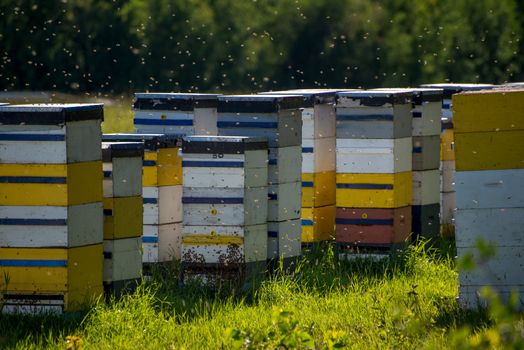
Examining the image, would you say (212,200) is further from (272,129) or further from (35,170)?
(35,170)

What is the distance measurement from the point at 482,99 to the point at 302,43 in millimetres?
36827

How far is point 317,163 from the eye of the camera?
9930 mm

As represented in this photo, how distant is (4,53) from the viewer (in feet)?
129

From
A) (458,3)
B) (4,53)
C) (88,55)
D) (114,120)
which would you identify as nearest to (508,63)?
(458,3)

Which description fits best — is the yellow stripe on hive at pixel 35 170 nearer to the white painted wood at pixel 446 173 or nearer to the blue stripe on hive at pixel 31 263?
the blue stripe on hive at pixel 31 263

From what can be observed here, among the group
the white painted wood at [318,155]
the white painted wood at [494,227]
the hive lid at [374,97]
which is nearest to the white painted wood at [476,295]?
the white painted wood at [494,227]

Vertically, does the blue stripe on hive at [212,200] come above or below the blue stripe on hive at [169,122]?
below

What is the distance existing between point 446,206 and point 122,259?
4.17 m

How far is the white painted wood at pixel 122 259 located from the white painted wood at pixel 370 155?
229 centimetres

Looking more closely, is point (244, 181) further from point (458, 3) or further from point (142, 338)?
point (458, 3)

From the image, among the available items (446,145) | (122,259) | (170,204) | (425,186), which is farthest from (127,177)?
(446,145)

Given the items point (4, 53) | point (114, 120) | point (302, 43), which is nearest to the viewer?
point (114, 120)

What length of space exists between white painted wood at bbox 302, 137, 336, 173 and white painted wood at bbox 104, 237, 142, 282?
2386 mm

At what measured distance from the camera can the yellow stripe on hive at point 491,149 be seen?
7.30 meters
